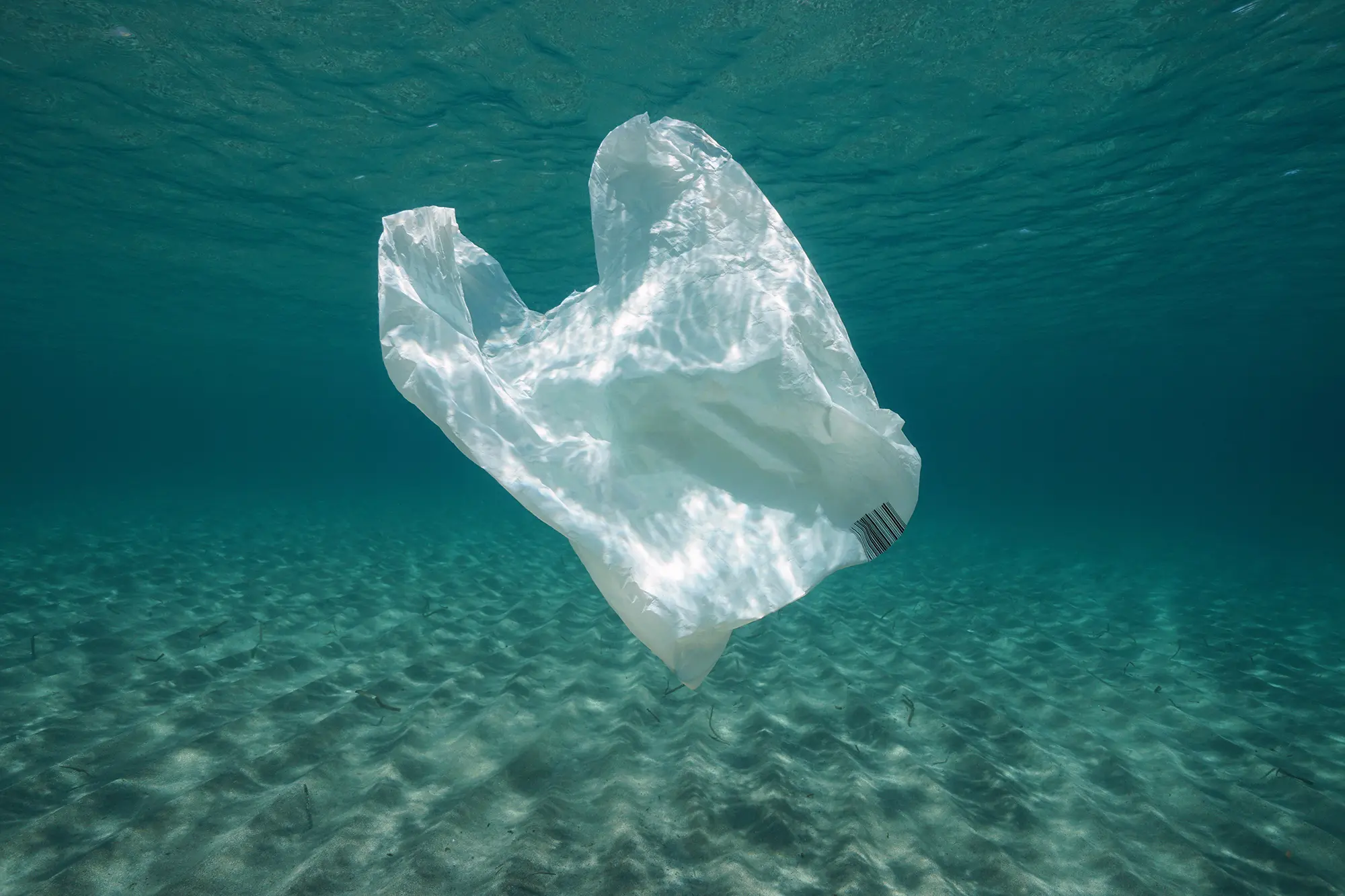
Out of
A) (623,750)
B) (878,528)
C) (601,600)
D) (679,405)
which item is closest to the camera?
(878,528)

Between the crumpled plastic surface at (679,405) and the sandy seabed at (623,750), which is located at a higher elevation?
the crumpled plastic surface at (679,405)

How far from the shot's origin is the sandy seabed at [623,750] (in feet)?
10.8

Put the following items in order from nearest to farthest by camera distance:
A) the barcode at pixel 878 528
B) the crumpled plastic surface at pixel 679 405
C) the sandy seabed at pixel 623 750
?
the crumpled plastic surface at pixel 679 405 → the barcode at pixel 878 528 → the sandy seabed at pixel 623 750

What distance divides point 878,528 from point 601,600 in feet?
23.7

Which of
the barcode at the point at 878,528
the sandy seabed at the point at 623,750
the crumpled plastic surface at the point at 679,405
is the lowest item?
the sandy seabed at the point at 623,750

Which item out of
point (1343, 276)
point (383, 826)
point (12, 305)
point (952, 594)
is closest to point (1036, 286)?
point (1343, 276)

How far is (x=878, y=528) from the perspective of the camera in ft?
9.73

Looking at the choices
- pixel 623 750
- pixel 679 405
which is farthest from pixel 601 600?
pixel 679 405

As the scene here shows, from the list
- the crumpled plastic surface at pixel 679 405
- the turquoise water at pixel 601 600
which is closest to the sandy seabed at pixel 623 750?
the turquoise water at pixel 601 600

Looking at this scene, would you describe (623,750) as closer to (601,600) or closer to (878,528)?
(878,528)

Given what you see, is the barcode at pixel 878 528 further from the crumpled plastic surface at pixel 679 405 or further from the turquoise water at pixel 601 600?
the turquoise water at pixel 601 600

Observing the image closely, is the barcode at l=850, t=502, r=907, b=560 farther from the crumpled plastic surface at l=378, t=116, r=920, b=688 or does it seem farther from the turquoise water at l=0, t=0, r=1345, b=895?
the turquoise water at l=0, t=0, r=1345, b=895

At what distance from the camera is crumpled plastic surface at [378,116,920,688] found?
106 inches

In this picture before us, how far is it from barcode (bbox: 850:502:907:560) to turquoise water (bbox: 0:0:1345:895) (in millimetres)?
1828
